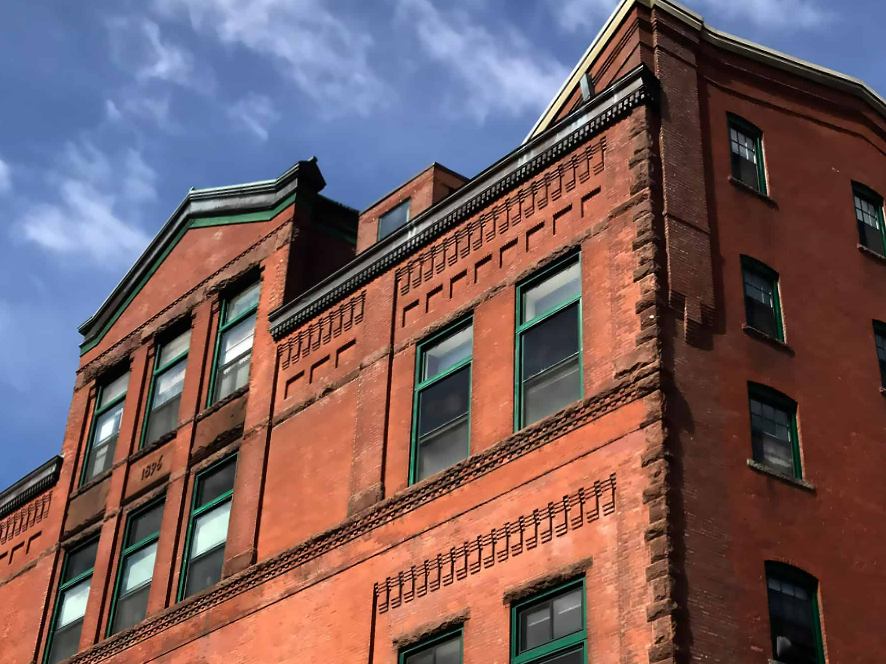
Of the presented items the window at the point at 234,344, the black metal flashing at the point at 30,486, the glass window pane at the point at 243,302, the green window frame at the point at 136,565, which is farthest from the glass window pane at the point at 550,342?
the black metal flashing at the point at 30,486

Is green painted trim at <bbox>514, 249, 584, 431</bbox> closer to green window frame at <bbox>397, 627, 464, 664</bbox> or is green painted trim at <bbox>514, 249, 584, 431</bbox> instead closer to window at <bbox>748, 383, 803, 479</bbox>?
window at <bbox>748, 383, 803, 479</bbox>

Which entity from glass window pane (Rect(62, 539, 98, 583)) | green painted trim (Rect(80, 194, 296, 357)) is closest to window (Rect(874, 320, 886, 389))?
green painted trim (Rect(80, 194, 296, 357))

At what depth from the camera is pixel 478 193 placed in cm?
2753

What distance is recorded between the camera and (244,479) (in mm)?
29906

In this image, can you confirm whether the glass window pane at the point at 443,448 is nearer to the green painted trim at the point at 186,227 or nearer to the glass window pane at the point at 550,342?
the glass window pane at the point at 550,342

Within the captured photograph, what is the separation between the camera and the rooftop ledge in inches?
1010

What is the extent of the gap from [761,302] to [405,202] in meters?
9.34

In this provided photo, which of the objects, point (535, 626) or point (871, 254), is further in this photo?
point (871, 254)

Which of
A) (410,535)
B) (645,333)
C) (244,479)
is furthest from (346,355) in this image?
(645,333)

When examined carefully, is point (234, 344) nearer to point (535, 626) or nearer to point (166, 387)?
point (166, 387)

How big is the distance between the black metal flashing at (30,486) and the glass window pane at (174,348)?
4119mm

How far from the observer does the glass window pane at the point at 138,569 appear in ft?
103

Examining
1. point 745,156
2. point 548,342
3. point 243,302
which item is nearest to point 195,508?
point 243,302

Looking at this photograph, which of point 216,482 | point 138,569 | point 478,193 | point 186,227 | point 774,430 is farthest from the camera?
point 186,227
